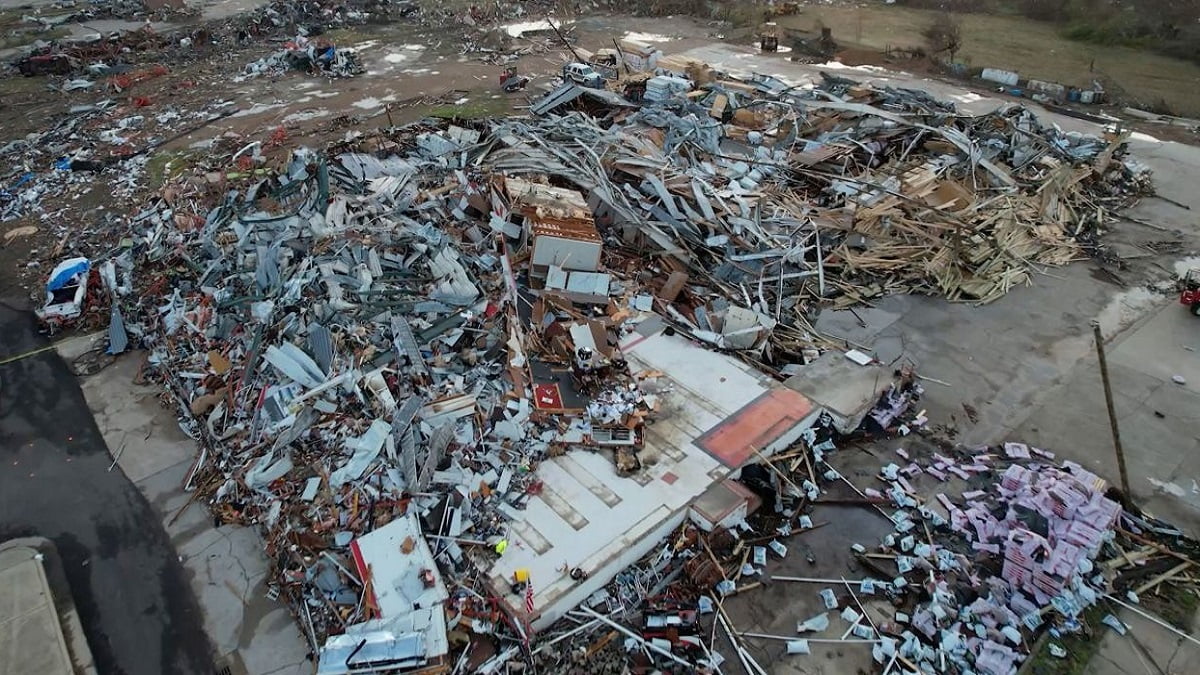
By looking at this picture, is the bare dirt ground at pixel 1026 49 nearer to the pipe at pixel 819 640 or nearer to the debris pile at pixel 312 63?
the debris pile at pixel 312 63

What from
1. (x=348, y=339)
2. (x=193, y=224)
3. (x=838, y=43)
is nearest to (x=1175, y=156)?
(x=838, y=43)

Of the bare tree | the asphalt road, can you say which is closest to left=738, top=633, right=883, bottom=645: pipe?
the asphalt road

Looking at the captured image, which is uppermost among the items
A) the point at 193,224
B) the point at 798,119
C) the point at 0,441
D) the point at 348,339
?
the point at 798,119

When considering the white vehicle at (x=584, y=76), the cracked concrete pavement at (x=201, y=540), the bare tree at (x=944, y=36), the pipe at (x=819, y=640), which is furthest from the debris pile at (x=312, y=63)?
the pipe at (x=819, y=640)

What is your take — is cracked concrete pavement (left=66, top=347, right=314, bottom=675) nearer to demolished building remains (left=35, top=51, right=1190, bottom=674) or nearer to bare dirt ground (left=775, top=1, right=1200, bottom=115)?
demolished building remains (left=35, top=51, right=1190, bottom=674)

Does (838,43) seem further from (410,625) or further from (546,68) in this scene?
(410,625)

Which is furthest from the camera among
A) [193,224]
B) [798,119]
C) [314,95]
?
[314,95]

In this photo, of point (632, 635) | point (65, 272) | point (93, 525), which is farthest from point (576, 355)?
point (65, 272)
